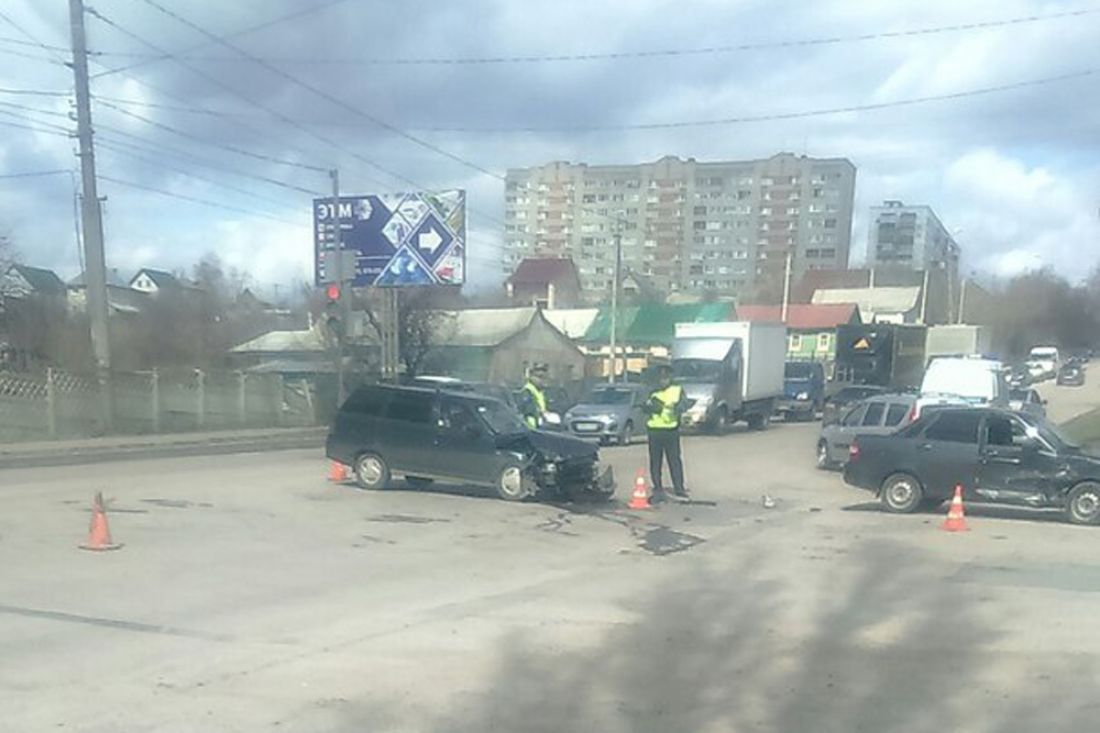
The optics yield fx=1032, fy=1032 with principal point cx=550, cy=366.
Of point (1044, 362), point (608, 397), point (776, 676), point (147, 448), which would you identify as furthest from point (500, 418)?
point (1044, 362)

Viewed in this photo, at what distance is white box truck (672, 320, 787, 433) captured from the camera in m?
31.4

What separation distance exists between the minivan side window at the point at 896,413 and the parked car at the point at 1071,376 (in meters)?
49.1

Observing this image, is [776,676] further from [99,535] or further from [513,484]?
[513,484]

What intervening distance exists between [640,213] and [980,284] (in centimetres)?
4611

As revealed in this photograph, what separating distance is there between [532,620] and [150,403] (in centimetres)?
2556

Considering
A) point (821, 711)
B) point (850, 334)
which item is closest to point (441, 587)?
point (821, 711)

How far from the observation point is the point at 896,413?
21266mm

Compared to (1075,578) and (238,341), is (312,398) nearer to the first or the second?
(238,341)

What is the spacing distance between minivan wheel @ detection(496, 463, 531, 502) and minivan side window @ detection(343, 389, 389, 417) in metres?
2.54

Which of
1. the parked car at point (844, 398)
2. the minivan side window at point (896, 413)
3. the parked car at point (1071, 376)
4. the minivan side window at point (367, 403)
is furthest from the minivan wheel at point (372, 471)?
the parked car at point (1071, 376)

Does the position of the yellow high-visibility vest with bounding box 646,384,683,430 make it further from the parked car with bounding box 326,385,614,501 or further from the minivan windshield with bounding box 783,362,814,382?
the minivan windshield with bounding box 783,362,814,382

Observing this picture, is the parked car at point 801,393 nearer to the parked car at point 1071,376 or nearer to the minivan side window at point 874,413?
the minivan side window at point 874,413

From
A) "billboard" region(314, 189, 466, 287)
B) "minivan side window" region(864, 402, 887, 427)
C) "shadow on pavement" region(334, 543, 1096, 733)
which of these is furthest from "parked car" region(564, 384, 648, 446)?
"shadow on pavement" region(334, 543, 1096, 733)

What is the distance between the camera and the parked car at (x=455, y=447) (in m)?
15.7
